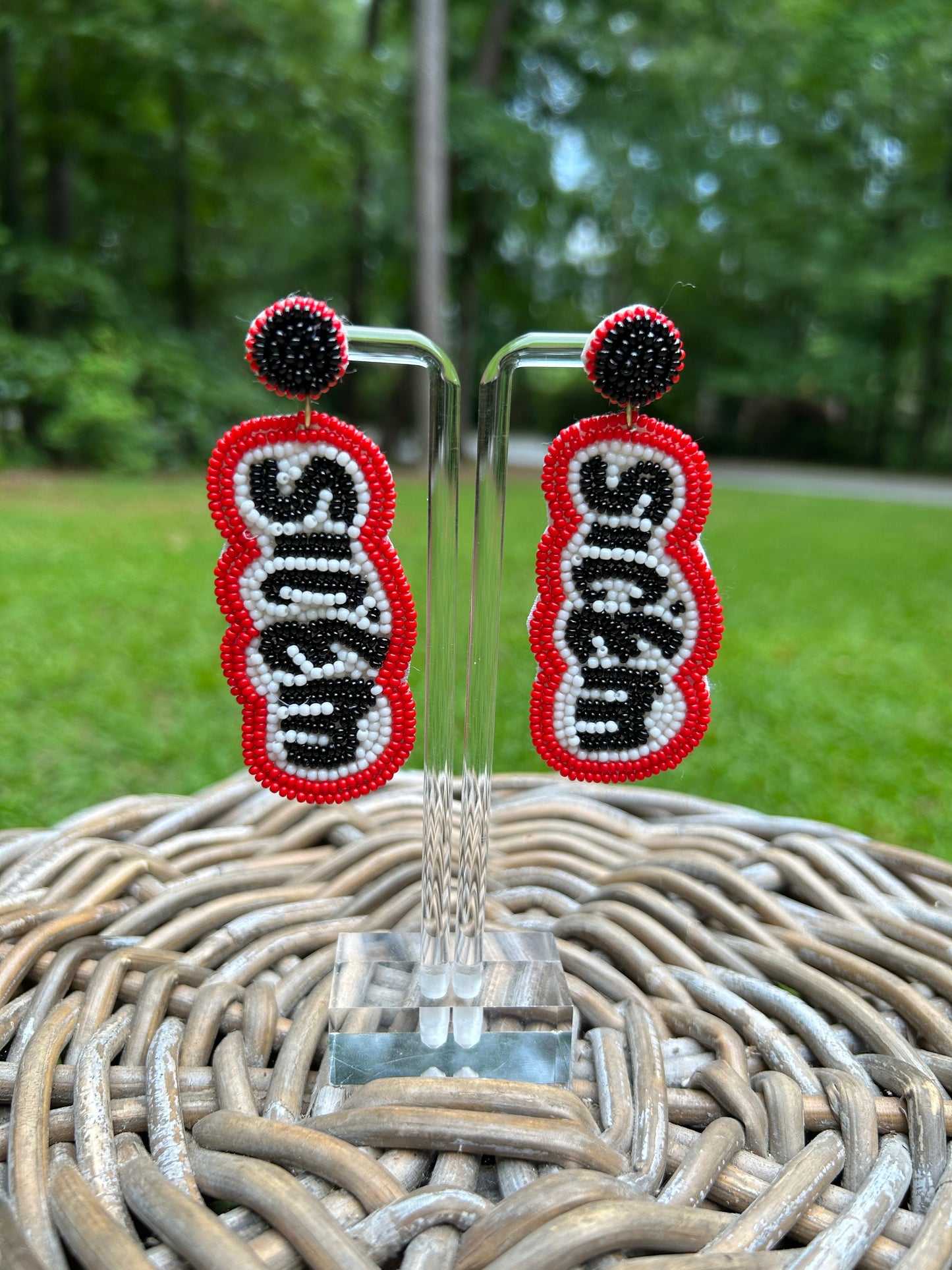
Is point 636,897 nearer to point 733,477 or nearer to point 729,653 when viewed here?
point 729,653

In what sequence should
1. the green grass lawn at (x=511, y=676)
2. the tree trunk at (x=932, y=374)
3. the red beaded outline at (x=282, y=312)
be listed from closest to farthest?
1. the red beaded outline at (x=282, y=312)
2. the green grass lawn at (x=511, y=676)
3. the tree trunk at (x=932, y=374)

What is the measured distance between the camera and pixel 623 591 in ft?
2.35

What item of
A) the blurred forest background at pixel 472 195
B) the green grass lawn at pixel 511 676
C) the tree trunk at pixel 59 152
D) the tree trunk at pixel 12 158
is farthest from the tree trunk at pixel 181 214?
the green grass lawn at pixel 511 676

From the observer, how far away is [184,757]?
5.94 feet

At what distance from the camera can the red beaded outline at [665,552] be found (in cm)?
69

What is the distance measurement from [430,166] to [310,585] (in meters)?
5.74

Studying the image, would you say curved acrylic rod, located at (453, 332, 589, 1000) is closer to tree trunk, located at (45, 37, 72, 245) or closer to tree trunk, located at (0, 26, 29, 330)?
tree trunk, located at (0, 26, 29, 330)

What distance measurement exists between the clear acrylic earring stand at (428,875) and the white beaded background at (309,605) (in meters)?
0.04

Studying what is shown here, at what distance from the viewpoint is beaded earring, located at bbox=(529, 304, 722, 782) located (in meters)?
0.69

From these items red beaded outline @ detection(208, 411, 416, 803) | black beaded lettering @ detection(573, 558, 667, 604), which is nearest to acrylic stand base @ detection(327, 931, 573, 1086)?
red beaded outline @ detection(208, 411, 416, 803)

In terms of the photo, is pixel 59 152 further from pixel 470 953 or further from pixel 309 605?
pixel 470 953

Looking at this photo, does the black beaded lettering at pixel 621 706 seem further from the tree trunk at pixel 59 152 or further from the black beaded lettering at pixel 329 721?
the tree trunk at pixel 59 152

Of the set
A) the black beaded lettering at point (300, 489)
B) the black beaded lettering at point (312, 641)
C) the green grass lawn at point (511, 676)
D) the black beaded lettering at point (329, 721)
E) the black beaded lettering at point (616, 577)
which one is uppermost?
the black beaded lettering at point (300, 489)

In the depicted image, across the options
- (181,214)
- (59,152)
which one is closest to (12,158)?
(59,152)
